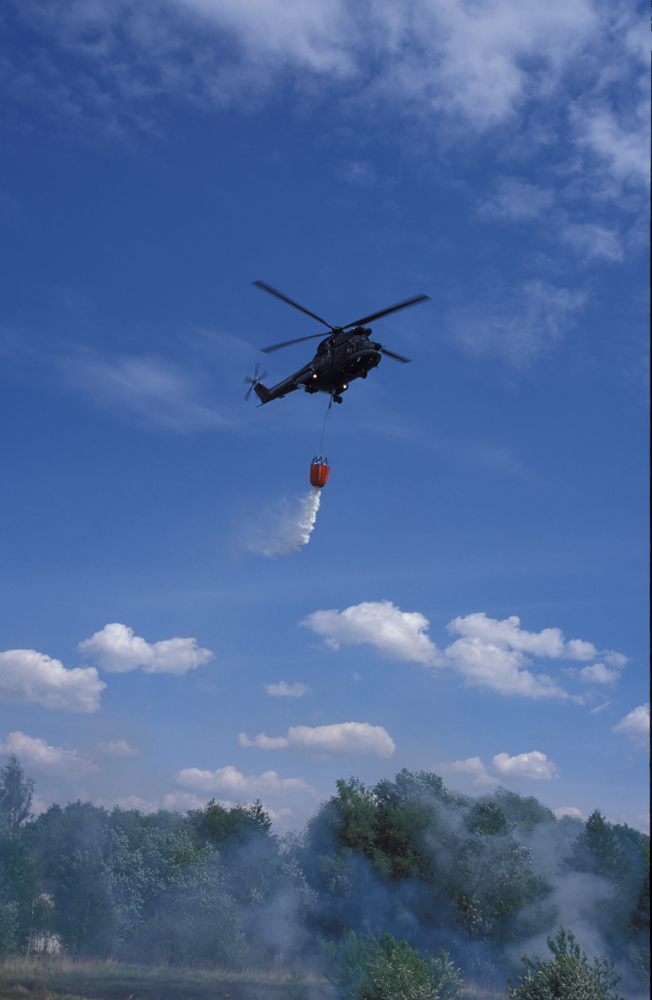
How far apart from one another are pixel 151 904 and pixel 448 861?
24.2m

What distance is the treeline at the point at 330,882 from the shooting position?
51188mm

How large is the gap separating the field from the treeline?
126cm

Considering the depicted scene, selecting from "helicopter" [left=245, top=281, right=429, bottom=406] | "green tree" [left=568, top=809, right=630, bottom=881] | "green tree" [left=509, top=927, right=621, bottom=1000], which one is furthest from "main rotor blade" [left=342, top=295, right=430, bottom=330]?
"green tree" [left=568, top=809, right=630, bottom=881]

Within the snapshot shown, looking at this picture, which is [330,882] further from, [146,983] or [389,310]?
[389,310]

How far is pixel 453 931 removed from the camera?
53156 mm

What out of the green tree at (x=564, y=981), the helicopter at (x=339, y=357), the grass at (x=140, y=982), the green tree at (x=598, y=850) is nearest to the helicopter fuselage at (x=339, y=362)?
the helicopter at (x=339, y=357)

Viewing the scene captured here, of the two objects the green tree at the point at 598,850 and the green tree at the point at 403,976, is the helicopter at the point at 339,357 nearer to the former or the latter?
the green tree at the point at 403,976

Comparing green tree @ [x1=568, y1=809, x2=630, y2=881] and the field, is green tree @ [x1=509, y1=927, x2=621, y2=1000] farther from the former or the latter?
green tree @ [x1=568, y1=809, x2=630, y2=881]

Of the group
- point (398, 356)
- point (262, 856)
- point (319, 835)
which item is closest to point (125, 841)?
point (262, 856)

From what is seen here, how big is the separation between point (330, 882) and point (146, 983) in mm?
15234

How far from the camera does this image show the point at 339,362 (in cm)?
3117

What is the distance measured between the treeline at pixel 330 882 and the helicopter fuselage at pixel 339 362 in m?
37.9

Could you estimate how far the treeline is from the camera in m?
51.2

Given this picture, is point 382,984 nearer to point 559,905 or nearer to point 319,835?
point 559,905
